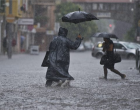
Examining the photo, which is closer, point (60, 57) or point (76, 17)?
point (60, 57)

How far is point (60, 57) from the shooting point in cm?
1451

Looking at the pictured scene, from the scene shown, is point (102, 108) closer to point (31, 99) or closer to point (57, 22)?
point (31, 99)

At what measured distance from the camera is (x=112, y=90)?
13297mm

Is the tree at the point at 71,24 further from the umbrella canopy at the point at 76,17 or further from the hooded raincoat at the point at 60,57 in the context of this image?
the hooded raincoat at the point at 60,57

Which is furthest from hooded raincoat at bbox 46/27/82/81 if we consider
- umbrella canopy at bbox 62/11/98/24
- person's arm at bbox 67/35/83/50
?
umbrella canopy at bbox 62/11/98/24

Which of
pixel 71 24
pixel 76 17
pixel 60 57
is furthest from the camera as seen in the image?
pixel 71 24

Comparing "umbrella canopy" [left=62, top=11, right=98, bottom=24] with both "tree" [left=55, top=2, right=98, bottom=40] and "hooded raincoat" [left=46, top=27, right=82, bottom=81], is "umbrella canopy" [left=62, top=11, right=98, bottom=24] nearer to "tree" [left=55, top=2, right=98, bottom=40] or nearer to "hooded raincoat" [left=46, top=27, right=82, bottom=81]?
"hooded raincoat" [left=46, top=27, right=82, bottom=81]

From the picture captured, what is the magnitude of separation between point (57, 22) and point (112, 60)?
8075cm

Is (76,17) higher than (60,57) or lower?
higher

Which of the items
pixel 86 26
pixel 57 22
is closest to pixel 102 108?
pixel 57 22

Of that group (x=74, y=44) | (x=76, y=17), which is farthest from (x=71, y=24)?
(x=74, y=44)

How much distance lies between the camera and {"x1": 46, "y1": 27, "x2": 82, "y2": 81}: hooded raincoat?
47.1 feet

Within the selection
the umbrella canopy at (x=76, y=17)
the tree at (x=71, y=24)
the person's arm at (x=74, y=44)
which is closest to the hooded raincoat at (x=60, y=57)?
the person's arm at (x=74, y=44)

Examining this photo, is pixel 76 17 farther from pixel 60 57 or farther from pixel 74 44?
pixel 60 57
